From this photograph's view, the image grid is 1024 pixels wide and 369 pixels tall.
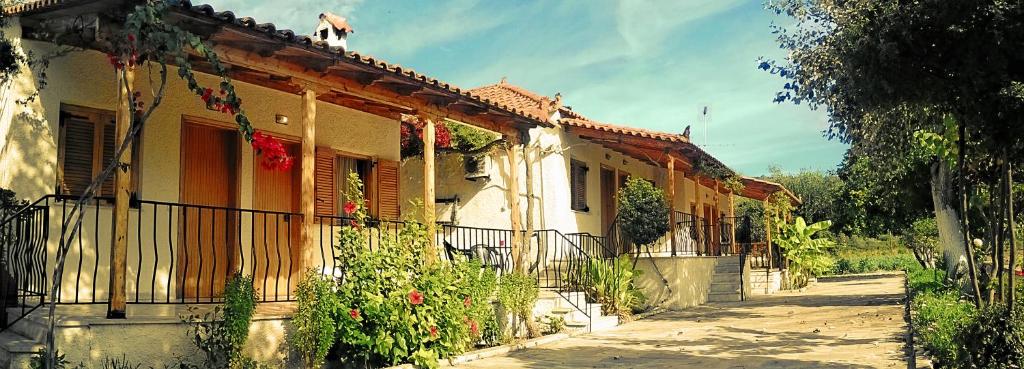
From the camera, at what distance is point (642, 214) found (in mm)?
15219

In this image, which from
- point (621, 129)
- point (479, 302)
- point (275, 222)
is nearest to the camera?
point (479, 302)

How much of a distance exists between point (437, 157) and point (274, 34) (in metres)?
8.06

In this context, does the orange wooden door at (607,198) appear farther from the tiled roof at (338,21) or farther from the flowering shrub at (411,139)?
the tiled roof at (338,21)

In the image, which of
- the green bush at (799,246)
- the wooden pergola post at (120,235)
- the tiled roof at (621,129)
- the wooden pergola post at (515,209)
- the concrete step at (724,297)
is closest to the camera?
the wooden pergola post at (120,235)

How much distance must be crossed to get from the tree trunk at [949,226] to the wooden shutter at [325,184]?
11.7 meters

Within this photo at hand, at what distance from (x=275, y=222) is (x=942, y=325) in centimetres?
814

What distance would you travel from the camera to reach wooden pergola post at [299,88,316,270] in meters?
8.07

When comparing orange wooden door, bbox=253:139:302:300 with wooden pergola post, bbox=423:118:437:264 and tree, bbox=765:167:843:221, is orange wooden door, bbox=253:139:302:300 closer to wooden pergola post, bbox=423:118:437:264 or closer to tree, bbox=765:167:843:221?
wooden pergola post, bbox=423:118:437:264

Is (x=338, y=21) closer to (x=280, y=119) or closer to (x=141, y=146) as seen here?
(x=280, y=119)

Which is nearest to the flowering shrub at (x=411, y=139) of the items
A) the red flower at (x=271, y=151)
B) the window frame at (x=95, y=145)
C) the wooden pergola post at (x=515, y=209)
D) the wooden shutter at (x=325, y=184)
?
the wooden pergola post at (x=515, y=209)

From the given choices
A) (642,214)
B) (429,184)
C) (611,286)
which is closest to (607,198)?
(642,214)

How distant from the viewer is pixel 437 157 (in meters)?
15.5

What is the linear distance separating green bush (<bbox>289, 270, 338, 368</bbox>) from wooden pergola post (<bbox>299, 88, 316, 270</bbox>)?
0.72 m

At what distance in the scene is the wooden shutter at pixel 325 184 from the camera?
36.5 feet
